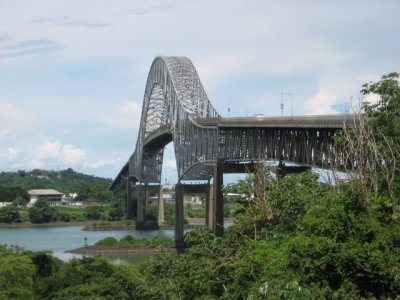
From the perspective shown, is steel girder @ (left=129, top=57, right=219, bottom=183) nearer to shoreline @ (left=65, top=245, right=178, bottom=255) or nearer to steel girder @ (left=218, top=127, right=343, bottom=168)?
steel girder @ (left=218, top=127, right=343, bottom=168)

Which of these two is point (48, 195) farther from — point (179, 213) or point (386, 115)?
point (386, 115)

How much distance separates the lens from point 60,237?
9306cm

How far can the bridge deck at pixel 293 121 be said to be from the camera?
1517 inches

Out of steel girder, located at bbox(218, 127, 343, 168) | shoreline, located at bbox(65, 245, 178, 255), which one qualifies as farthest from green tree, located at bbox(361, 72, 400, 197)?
shoreline, located at bbox(65, 245, 178, 255)

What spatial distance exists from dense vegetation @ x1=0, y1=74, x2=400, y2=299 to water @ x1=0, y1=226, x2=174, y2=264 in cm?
3789

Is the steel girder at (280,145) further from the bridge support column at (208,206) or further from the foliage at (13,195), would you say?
the foliage at (13,195)

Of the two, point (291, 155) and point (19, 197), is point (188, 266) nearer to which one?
point (291, 155)

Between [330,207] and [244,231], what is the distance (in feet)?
18.7

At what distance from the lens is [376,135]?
24.4m

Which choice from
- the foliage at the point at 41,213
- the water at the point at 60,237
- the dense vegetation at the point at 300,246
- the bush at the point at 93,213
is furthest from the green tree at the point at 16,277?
the bush at the point at 93,213

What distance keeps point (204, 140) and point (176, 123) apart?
586 inches

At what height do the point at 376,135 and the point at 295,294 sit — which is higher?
the point at 376,135

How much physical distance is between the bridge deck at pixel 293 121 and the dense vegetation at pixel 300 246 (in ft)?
16.6

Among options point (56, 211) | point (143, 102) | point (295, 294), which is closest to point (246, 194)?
point (295, 294)
